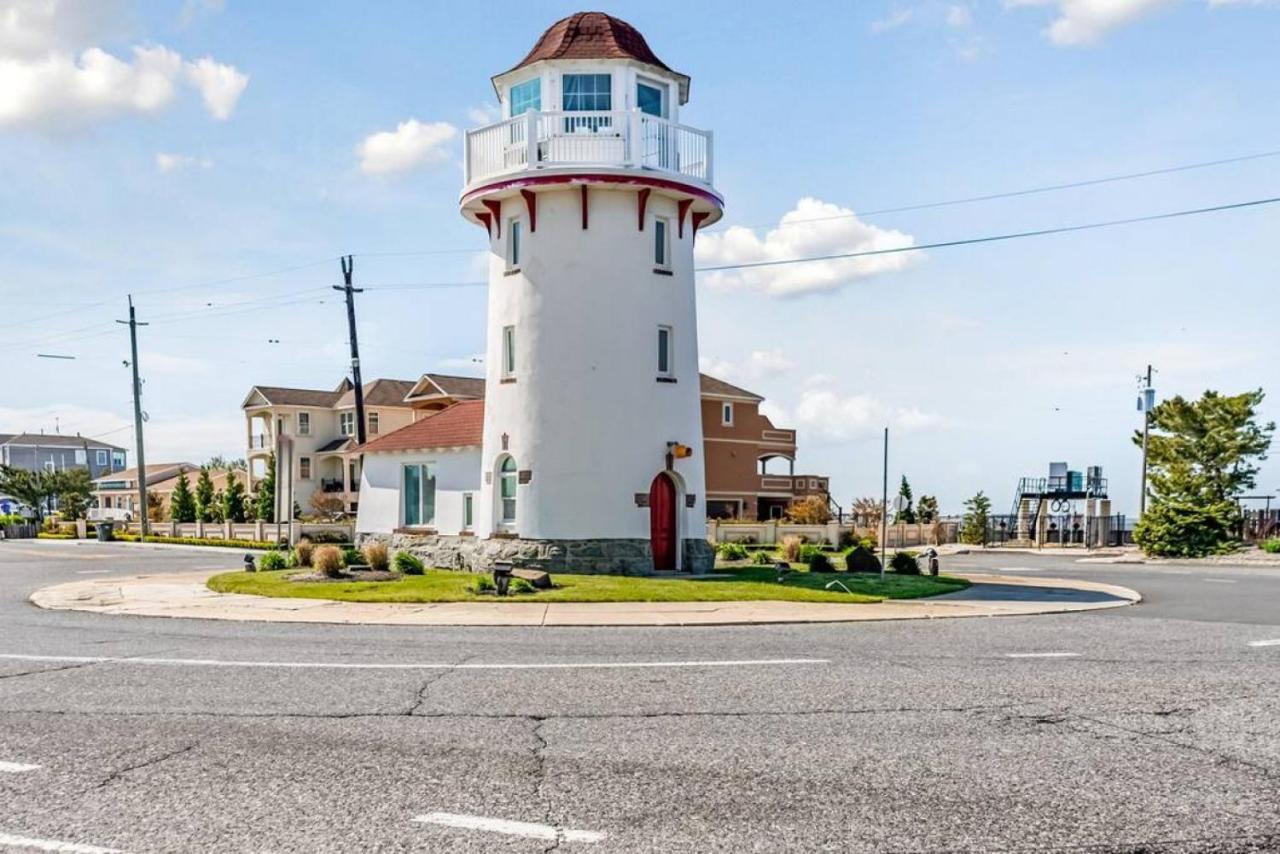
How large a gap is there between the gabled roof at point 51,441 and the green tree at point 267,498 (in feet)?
217

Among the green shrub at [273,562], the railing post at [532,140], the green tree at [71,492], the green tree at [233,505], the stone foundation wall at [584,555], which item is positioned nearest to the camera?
the railing post at [532,140]

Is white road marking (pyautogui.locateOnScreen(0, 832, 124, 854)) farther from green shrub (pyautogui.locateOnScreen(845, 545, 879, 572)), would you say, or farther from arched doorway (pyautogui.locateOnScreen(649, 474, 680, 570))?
green shrub (pyautogui.locateOnScreen(845, 545, 879, 572))

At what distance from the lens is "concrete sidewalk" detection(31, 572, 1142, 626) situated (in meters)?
16.5

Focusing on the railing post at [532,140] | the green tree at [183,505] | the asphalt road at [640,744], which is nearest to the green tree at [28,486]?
the green tree at [183,505]

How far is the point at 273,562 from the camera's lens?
26906 millimetres

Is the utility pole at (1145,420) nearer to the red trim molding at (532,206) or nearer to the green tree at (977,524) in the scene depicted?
the green tree at (977,524)

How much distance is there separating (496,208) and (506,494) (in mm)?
6822

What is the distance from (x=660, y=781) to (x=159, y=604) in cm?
1551

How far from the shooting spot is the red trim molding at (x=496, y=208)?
24.8m

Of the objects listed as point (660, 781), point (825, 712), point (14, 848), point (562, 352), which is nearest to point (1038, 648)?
point (825, 712)

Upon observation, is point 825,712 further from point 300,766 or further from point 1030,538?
point 1030,538

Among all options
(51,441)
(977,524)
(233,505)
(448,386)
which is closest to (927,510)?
(977,524)

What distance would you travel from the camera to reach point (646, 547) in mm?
23812

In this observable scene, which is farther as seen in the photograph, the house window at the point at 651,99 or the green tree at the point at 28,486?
the green tree at the point at 28,486
